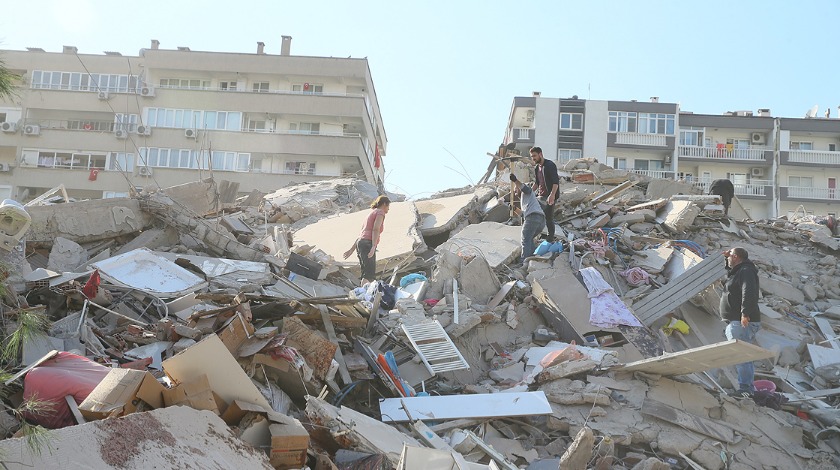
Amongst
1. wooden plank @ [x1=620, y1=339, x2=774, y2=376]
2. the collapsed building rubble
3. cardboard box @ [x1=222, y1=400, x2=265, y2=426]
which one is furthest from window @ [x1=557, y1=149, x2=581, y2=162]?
cardboard box @ [x1=222, y1=400, x2=265, y2=426]

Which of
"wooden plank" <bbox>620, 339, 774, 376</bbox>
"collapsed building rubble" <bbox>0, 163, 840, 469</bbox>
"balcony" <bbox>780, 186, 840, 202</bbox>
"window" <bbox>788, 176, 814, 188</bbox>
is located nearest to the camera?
"collapsed building rubble" <bbox>0, 163, 840, 469</bbox>

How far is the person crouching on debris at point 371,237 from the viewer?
873cm

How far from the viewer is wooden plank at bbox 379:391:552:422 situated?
19.3ft

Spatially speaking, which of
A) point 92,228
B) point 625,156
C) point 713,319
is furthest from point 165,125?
point 713,319

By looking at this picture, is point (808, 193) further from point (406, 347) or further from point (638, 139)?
point (406, 347)

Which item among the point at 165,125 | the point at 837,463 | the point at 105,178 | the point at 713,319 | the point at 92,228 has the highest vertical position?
the point at 165,125

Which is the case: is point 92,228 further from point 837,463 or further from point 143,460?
point 837,463

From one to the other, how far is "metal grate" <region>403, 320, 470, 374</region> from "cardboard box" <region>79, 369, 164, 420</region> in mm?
3025

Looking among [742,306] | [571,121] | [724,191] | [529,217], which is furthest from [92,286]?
[571,121]

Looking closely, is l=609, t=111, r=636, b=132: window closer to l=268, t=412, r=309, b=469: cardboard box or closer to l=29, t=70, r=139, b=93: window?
l=29, t=70, r=139, b=93: window

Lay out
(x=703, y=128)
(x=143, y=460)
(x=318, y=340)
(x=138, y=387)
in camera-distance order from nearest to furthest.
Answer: (x=143, y=460) → (x=138, y=387) → (x=318, y=340) → (x=703, y=128)

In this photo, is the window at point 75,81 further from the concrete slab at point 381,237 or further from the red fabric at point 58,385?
the red fabric at point 58,385

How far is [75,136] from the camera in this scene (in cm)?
3481

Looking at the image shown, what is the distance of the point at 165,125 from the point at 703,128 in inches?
1098
